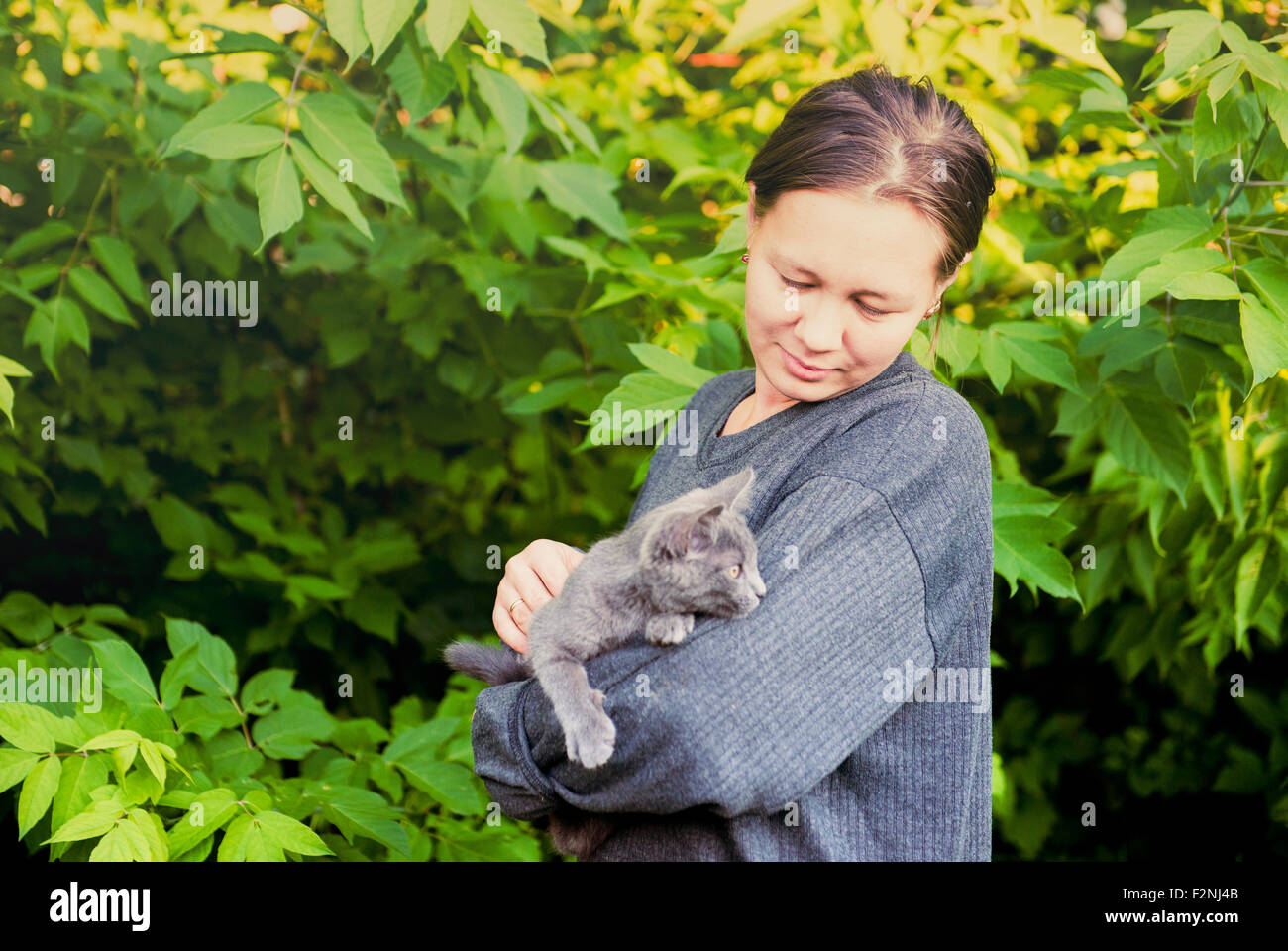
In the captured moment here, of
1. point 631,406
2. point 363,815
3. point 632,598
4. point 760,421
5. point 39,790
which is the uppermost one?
point 631,406

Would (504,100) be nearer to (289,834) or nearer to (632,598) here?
(632,598)

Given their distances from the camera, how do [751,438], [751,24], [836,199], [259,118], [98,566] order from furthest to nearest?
[98,566] → [259,118] → [751,24] → [751,438] → [836,199]

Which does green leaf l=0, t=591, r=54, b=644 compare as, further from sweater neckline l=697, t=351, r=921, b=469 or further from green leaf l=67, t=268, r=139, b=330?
sweater neckline l=697, t=351, r=921, b=469

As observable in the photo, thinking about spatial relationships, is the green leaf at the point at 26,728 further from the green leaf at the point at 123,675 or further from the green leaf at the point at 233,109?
the green leaf at the point at 233,109

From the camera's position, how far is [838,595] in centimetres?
133

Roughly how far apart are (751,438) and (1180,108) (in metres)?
3.22

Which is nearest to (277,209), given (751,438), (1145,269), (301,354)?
(751,438)

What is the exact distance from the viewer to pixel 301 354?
396 centimetres

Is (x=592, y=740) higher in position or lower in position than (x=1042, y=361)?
lower

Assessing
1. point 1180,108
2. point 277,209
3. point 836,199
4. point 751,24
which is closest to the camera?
point 836,199

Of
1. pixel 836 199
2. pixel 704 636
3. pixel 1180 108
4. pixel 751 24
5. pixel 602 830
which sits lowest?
pixel 602 830

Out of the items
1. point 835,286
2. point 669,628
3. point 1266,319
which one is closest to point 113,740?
point 669,628

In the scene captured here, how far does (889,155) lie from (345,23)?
1180 millimetres
